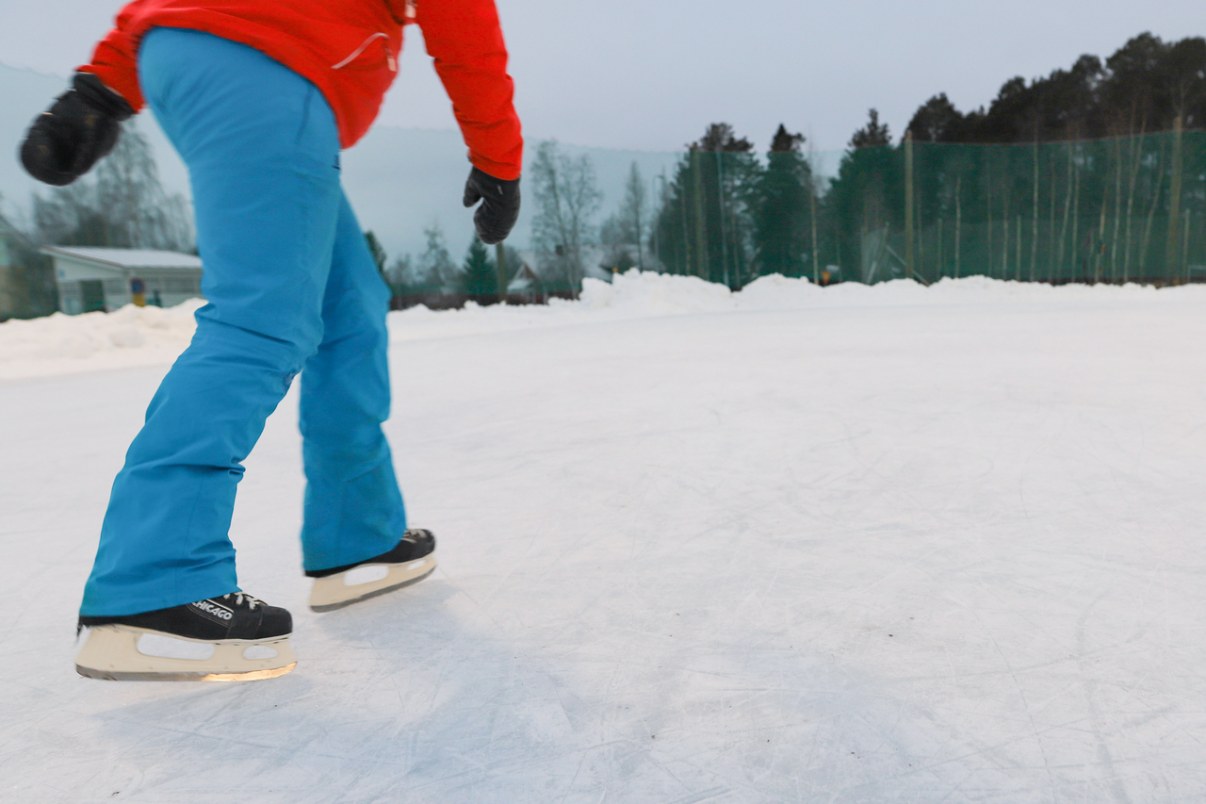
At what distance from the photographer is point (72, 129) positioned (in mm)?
970

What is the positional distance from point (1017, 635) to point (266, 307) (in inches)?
34.3

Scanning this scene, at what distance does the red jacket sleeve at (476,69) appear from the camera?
88cm

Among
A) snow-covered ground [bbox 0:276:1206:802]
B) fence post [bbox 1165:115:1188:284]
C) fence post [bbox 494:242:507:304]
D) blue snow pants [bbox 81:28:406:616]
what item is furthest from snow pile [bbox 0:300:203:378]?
fence post [bbox 1165:115:1188:284]

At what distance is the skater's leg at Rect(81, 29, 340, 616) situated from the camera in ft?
2.45

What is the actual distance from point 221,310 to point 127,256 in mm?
6216

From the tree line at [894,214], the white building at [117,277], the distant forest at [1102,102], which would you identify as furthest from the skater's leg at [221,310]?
the distant forest at [1102,102]

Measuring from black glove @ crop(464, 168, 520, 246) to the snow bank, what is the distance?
4195mm

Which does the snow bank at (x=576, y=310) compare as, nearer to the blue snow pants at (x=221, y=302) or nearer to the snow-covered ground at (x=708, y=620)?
the snow-covered ground at (x=708, y=620)

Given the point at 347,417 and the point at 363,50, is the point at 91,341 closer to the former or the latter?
the point at 347,417

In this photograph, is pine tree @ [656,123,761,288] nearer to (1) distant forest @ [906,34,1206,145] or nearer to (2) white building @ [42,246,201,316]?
(2) white building @ [42,246,201,316]

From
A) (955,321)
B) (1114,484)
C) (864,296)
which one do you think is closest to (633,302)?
(864,296)

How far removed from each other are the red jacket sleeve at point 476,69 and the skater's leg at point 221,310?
0.48 ft

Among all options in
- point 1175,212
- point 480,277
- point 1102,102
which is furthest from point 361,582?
point 1102,102

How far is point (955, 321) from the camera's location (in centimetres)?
510
